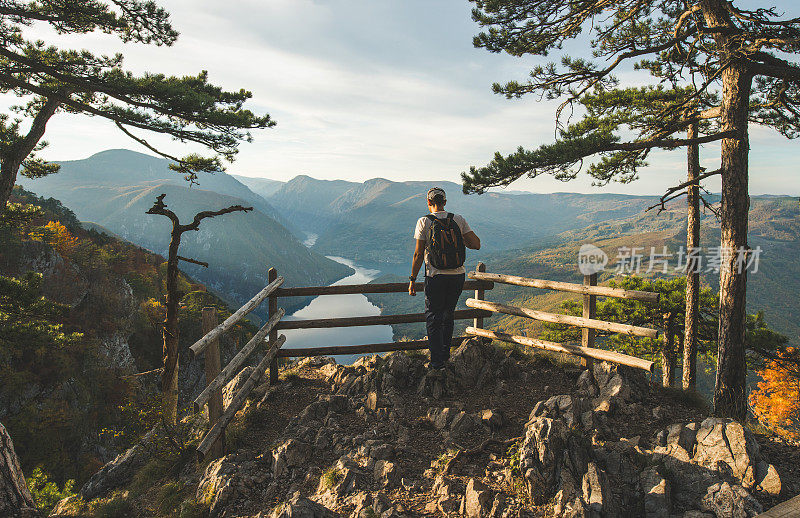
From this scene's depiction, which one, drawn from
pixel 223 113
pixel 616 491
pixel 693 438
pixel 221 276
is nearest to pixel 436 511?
pixel 616 491

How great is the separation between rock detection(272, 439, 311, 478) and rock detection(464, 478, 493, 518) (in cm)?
222

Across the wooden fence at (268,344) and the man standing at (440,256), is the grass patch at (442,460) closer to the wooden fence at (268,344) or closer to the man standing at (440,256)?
the man standing at (440,256)

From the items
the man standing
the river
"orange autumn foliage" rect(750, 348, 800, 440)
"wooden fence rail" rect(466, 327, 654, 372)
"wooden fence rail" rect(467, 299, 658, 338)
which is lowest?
the river

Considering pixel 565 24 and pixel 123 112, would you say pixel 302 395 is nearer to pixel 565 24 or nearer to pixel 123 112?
pixel 123 112

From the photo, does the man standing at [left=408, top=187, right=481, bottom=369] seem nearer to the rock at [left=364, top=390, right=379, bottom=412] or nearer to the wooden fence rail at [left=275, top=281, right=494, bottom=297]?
the wooden fence rail at [left=275, top=281, right=494, bottom=297]

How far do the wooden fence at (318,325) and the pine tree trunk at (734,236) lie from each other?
2184 mm

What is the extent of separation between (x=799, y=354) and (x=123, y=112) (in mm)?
24734

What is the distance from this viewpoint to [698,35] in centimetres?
662

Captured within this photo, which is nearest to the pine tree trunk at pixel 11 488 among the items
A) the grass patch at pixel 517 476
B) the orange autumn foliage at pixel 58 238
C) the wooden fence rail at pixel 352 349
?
the wooden fence rail at pixel 352 349

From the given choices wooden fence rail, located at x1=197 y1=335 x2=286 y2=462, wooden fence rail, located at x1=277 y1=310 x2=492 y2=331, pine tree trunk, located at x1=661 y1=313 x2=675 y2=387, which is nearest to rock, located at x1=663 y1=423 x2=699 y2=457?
wooden fence rail, located at x1=277 y1=310 x2=492 y2=331

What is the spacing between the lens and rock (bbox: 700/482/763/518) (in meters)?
3.34

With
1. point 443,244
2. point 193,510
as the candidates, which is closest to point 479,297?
point 443,244

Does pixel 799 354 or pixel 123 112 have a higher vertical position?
pixel 123 112

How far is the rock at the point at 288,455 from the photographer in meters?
4.80
